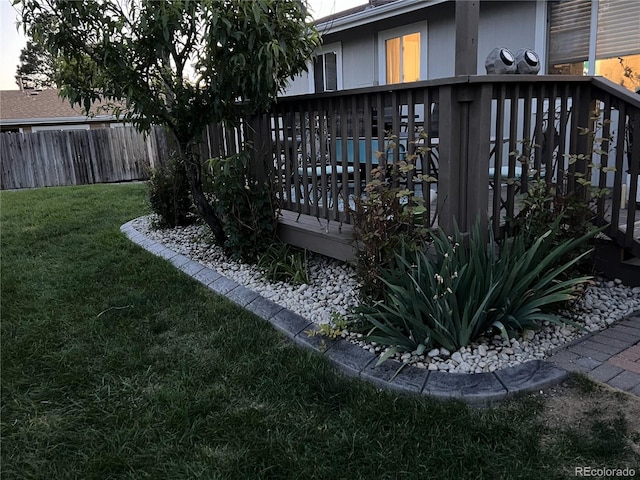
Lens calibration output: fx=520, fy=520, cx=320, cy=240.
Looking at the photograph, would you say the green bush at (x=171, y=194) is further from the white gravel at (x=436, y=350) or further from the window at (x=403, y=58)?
the window at (x=403, y=58)

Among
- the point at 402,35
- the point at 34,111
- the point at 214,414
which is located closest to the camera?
the point at 214,414

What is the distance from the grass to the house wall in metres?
2.98

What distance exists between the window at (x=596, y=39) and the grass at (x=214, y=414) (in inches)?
188

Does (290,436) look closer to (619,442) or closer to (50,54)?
(619,442)

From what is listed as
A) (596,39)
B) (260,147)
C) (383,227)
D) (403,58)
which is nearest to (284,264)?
(260,147)

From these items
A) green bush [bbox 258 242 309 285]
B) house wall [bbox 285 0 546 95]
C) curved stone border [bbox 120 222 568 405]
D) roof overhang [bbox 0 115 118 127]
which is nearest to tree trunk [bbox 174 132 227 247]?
green bush [bbox 258 242 309 285]

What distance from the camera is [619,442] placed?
1915 mm

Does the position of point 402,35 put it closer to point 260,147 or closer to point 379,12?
point 379,12

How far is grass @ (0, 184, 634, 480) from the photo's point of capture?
192cm

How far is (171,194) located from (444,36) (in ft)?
14.1

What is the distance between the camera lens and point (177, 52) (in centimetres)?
407

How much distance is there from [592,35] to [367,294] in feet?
14.7

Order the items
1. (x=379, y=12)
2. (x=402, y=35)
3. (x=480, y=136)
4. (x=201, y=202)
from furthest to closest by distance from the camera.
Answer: (x=402, y=35), (x=379, y=12), (x=201, y=202), (x=480, y=136)

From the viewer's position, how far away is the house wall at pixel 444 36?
6113 millimetres
